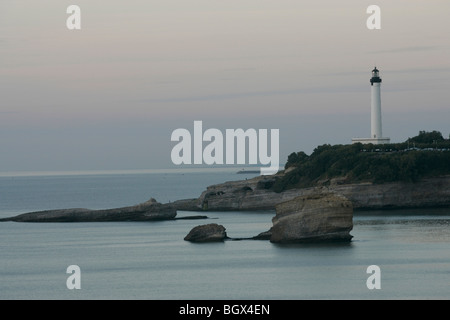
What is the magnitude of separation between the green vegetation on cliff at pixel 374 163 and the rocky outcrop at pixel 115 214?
25565 millimetres

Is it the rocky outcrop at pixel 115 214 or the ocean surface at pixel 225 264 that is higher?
the rocky outcrop at pixel 115 214

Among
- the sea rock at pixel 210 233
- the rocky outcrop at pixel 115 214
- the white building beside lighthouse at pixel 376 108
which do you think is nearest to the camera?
the sea rock at pixel 210 233

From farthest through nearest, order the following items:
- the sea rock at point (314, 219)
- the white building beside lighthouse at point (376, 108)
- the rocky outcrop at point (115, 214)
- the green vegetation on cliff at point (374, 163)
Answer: the white building beside lighthouse at point (376, 108), the green vegetation on cliff at point (374, 163), the rocky outcrop at point (115, 214), the sea rock at point (314, 219)

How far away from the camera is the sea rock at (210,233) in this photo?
80.1 meters

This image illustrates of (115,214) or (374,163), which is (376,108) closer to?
(374,163)

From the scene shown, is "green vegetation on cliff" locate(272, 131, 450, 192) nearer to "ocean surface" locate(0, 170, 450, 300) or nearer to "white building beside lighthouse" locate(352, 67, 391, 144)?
"white building beside lighthouse" locate(352, 67, 391, 144)

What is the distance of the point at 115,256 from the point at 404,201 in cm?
5526

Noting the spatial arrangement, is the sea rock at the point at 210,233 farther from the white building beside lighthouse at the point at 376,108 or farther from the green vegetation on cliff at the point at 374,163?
the white building beside lighthouse at the point at 376,108

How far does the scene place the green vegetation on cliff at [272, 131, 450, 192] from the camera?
12369 centimetres

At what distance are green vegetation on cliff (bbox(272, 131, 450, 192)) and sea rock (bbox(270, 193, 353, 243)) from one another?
4903cm

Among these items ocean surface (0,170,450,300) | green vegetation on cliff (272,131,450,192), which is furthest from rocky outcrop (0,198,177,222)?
green vegetation on cliff (272,131,450,192)

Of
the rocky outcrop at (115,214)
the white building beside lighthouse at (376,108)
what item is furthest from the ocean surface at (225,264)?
the white building beside lighthouse at (376,108)

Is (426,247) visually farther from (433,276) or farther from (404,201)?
(404,201)

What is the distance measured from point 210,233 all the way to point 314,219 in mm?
11263
